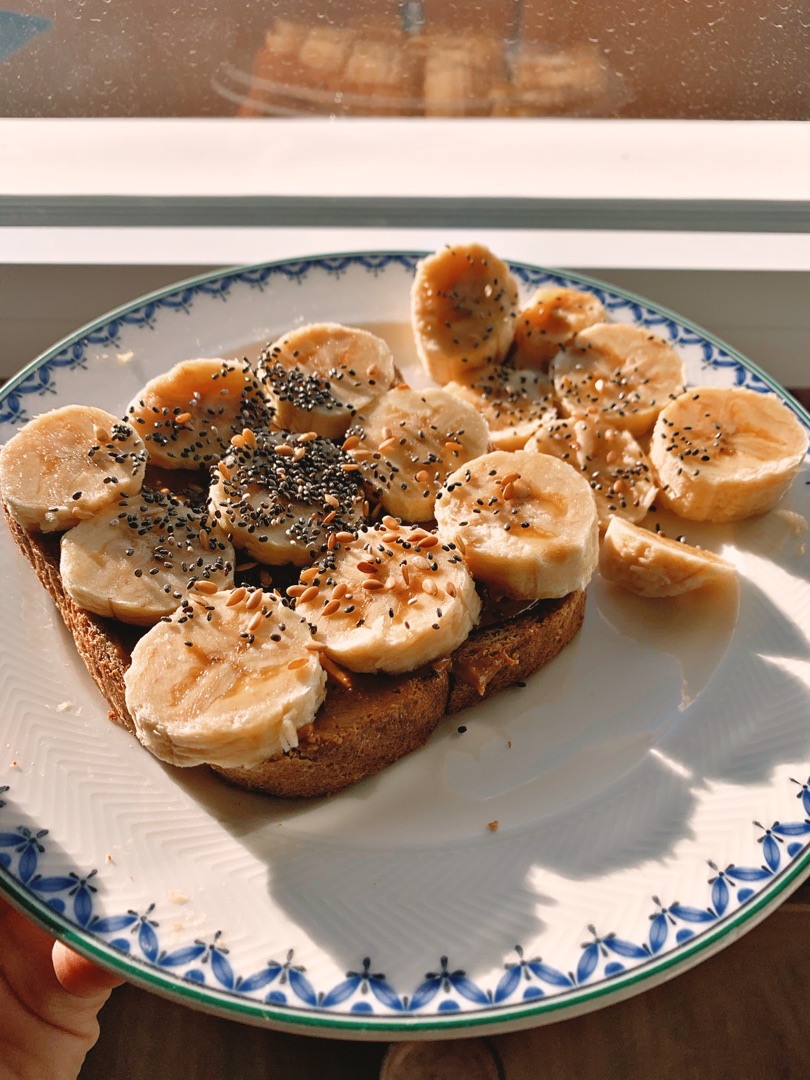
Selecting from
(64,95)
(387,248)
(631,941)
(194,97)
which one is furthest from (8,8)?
(631,941)

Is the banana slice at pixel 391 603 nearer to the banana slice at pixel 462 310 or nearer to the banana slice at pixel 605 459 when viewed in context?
the banana slice at pixel 605 459

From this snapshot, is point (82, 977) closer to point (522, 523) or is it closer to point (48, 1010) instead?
point (48, 1010)

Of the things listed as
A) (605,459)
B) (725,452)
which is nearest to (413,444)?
(605,459)

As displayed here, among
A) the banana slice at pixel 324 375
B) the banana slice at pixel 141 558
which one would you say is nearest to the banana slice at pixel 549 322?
the banana slice at pixel 324 375

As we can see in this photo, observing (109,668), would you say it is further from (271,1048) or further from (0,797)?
(271,1048)

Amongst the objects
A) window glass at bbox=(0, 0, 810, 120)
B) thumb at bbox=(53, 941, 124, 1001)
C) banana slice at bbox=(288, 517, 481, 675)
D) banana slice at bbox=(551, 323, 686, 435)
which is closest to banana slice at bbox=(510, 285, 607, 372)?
banana slice at bbox=(551, 323, 686, 435)
